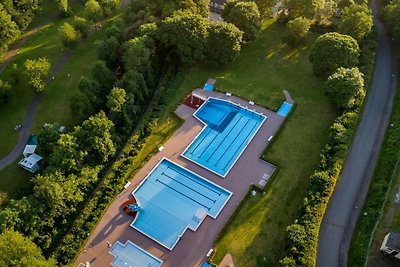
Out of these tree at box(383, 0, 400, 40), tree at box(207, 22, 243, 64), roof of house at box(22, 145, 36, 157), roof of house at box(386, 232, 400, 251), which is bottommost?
roof of house at box(22, 145, 36, 157)

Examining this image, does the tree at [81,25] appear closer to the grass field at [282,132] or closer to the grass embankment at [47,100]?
the grass embankment at [47,100]

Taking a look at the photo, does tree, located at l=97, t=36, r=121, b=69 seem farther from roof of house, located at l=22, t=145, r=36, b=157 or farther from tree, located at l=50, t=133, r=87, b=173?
tree, located at l=50, t=133, r=87, b=173

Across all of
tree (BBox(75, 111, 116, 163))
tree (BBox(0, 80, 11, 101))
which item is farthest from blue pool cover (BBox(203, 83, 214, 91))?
tree (BBox(0, 80, 11, 101))

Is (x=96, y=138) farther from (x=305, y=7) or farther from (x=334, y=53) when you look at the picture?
(x=305, y=7)

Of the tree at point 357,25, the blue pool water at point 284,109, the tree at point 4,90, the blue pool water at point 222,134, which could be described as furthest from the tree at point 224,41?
the tree at point 4,90

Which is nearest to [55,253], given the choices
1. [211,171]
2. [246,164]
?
[211,171]

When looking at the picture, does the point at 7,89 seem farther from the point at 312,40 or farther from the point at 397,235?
the point at 397,235

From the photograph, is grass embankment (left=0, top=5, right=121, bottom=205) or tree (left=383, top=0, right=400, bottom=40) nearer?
grass embankment (left=0, top=5, right=121, bottom=205)
